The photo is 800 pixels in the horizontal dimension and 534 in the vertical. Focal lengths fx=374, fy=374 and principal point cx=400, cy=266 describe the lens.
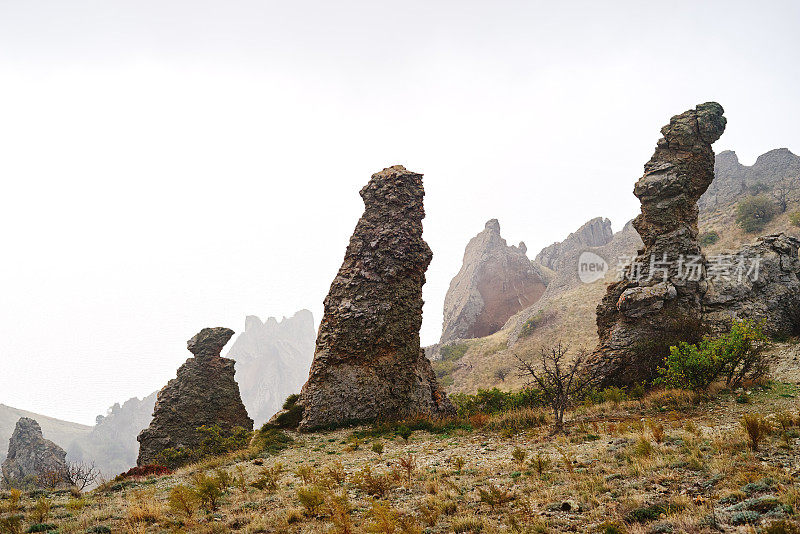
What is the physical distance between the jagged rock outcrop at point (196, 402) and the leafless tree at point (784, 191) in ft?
216

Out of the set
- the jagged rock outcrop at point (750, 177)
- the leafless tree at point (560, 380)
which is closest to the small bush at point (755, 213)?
the jagged rock outcrop at point (750, 177)

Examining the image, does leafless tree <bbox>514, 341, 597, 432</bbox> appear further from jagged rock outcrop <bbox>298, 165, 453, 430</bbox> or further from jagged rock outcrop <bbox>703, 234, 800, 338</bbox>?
jagged rock outcrop <bbox>703, 234, 800, 338</bbox>

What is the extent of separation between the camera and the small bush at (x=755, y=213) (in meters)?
46.9

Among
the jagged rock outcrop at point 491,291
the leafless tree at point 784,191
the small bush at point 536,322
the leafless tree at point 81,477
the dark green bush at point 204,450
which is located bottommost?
the leafless tree at point 81,477

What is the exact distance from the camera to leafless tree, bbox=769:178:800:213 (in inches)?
1917

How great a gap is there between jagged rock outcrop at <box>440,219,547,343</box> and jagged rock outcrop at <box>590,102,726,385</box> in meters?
46.7

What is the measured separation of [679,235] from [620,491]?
70.3 feet

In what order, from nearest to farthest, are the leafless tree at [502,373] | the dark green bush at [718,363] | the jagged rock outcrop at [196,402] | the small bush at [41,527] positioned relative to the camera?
the small bush at [41,527]
the dark green bush at [718,363]
the jagged rock outcrop at [196,402]
the leafless tree at [502,373]

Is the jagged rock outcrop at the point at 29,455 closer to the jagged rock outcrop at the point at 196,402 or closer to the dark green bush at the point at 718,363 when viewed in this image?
the jagged rock outcrop at the point at 196,402

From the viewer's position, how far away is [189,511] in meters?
7.57

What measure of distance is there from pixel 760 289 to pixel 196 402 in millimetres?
34220

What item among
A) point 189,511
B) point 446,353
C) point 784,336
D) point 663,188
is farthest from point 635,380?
point 446,353

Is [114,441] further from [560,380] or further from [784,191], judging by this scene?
[784,191]

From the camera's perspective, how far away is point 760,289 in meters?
22.9
